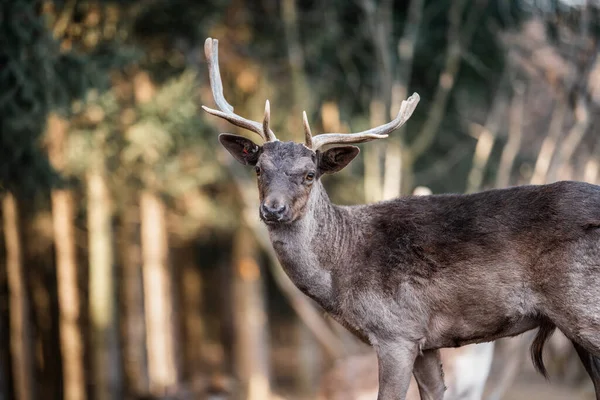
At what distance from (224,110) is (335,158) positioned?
958 millimetres

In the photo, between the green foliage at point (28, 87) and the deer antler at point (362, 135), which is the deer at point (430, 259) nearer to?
the deer antler at point (362, 135)

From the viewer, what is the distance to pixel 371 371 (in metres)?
13.2

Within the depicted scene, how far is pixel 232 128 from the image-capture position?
60.3 feet

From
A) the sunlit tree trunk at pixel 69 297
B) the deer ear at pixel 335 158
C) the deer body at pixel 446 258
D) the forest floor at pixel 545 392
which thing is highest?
the deer ear at pixel 335 158

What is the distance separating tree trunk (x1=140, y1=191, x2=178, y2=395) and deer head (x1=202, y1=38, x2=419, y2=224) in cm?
1216

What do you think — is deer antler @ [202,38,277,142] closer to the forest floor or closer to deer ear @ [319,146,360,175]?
deer ear @ [319,146,360,175]

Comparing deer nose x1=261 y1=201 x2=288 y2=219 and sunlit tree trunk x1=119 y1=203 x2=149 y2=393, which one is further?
sunlit tree trunk x1=119 y1=203 x2=149 y2=393

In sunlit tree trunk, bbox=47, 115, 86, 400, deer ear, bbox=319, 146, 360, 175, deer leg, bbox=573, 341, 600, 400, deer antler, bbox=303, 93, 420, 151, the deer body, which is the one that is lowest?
sunlit tree trunk, bbox=47, 115, 86, 400

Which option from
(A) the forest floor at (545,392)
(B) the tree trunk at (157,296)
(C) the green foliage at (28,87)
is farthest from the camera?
(A) the forest floor at (545,392)

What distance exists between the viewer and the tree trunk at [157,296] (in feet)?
63.1

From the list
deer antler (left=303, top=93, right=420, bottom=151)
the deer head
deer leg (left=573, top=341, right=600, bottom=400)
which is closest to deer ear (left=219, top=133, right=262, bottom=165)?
the deer head

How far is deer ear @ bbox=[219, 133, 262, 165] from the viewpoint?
707cm

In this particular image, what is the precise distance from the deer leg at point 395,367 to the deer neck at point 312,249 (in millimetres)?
566

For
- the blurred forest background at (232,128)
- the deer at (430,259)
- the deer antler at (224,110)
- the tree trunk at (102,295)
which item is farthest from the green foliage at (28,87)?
the deer at (430,259)
